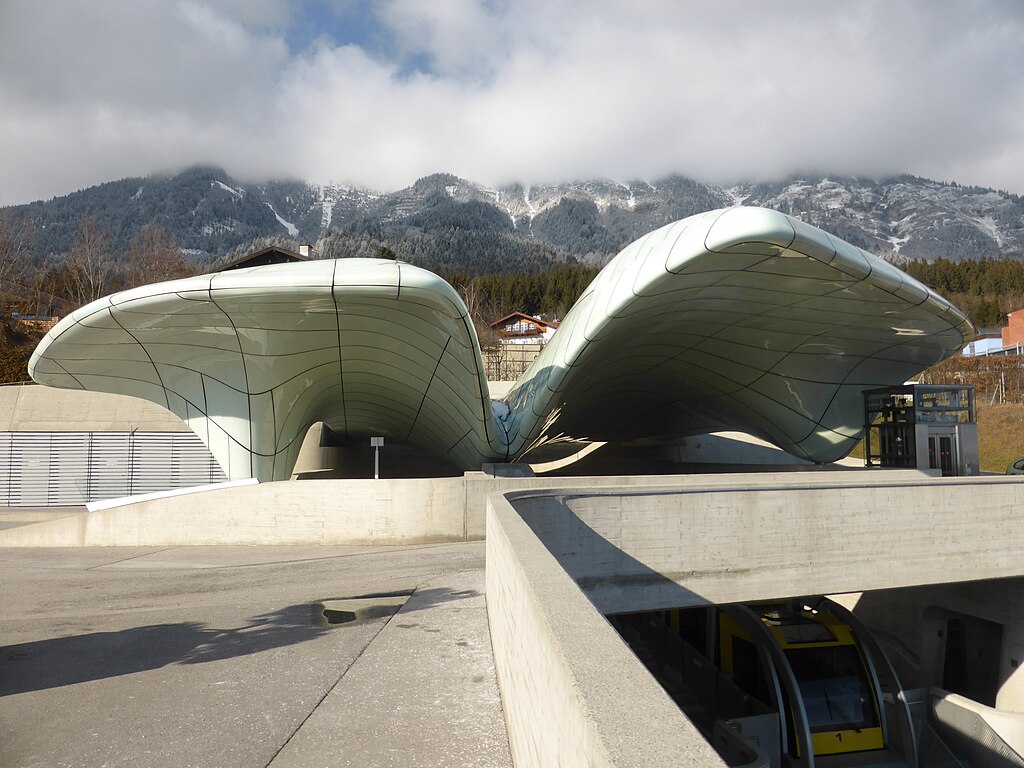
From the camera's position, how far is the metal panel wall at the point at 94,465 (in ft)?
93.9

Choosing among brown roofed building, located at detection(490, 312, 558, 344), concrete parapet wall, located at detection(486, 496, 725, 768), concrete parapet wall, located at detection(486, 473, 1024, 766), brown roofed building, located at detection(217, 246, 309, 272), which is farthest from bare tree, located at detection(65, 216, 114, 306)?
concrete parapet wall, located at detection(486, 496, 725, 768)

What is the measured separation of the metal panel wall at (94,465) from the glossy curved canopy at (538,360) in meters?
7.10

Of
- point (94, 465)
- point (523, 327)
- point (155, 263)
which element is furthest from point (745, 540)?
point (523, 327)

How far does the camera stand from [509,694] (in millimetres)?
5039

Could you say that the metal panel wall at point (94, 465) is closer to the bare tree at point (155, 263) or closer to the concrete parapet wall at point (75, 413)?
the concrete parapet wall at point (75, 413)

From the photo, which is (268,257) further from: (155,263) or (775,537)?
(775,537)

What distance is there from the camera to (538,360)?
2375 cm

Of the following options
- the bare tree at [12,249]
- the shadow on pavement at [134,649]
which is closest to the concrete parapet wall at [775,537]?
the shadow on pavement at [134,649]

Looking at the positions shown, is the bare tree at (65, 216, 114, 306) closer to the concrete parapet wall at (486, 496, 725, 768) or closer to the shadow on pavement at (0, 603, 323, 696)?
the shadow on pavement at (0, 603, 323, 696)

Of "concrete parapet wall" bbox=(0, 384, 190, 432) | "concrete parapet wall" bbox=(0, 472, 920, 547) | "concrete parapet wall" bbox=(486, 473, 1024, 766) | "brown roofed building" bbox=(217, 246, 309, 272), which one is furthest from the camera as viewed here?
"brown roofed building" bbox=(217, 246, 309, 272)

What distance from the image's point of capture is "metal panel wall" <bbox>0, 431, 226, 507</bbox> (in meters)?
28.6

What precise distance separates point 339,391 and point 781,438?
53.3 ft

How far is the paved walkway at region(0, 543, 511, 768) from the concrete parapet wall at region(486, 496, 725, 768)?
0.94 metres

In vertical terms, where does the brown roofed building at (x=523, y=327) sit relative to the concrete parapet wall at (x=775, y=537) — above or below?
above
